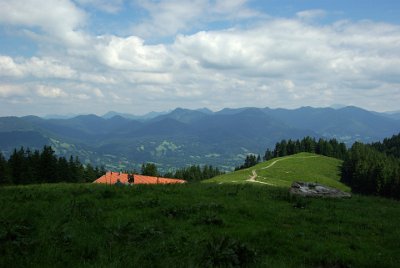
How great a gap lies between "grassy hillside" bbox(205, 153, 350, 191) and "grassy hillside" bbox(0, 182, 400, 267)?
276 feet

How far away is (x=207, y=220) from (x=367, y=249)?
609 centimetres

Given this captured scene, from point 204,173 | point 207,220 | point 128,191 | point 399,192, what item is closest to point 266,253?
point 207,220

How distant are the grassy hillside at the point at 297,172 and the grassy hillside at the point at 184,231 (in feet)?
276

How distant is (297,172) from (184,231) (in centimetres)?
11993

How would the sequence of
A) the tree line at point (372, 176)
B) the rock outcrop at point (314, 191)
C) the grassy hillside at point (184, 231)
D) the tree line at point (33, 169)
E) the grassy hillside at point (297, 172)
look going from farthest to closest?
1. the grassy hillside at point (297, 172)
2. the tree line at point (372, 176)
3. the tree line at point (33, 169)
4. the rock outcrop at point (314, 191)
5. the grassy hillside at point (184, 231)

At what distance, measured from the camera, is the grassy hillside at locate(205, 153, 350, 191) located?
4413 inches

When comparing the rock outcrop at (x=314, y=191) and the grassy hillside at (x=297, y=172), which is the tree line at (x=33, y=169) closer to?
the grassy hillside at (x=297, y=172)

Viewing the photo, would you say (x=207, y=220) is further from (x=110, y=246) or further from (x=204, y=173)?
(x=204, y=173)

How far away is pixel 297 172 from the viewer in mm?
128375

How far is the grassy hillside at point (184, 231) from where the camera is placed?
10758 mm

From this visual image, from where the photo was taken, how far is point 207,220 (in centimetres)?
1537


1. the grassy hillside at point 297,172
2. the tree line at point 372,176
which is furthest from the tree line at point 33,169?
the tree line at point 372,176

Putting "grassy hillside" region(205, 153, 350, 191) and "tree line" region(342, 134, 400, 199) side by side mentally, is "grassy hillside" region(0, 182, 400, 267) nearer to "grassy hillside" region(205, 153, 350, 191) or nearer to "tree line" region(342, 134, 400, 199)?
"grassy hillside" region(205, 153, 350, 191)

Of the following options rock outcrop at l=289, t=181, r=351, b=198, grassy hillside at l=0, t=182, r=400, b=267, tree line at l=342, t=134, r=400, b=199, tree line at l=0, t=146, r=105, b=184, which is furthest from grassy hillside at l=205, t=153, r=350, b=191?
grassy hillside at l=0, t=182, r=400, b=267
